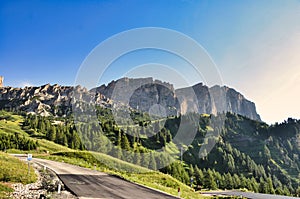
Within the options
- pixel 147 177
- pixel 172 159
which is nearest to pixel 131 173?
pixel 147 177

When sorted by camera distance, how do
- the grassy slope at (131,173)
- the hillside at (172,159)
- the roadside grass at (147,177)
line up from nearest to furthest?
the roadside grass at (147,177) → the grassy slope at (131,173) → the hillside at (172,159)

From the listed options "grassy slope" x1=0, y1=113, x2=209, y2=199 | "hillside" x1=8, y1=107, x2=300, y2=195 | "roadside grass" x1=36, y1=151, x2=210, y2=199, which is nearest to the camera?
"roadside grass" x1=36, y1=151, x2=210, y2=199

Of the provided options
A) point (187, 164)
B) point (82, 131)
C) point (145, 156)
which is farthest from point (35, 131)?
point (187, 164)

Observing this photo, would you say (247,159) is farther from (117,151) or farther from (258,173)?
(117,151)

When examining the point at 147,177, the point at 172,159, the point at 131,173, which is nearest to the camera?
the point at 147,177

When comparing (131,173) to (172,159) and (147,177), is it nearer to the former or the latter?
(147,177)

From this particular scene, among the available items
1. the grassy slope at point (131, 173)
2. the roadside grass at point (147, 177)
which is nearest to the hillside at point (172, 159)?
the grassy slope at point (131, 173)

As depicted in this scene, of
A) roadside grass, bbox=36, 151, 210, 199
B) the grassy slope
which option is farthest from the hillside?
roadside grass, bbox=36, 151, 210, 199

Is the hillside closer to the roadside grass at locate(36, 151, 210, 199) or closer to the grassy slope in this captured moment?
the grassy slope

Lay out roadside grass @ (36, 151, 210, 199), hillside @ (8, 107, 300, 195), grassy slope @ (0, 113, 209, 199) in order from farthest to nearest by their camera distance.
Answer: hillside @ (8, 107, 300, 195)
grassy slope @ (0, 113, 209, 199)
roadside grass @ (36, 151, 210, 199)

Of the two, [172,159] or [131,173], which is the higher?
[131,173]

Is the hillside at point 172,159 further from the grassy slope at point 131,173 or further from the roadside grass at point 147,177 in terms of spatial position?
the roadside grass at point 147,177

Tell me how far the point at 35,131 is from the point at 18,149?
53212 mm

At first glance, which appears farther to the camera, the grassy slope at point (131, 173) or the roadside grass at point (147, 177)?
the grassy slope at point (131, 173)
